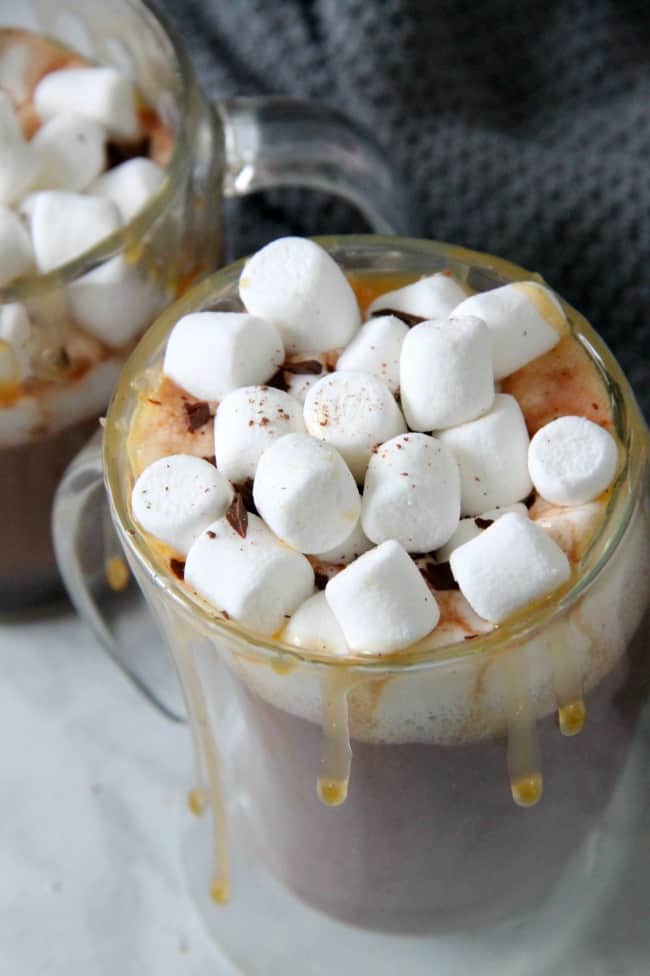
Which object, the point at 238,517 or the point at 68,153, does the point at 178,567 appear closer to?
the point at 238,517

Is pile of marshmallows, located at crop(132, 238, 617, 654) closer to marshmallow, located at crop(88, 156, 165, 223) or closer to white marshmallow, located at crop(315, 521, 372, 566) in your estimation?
white marshmallow, located at crop(315, 521, 372, 566)

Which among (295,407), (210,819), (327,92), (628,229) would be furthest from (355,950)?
(327,92)

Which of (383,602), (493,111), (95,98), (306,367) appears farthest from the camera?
(493,111)

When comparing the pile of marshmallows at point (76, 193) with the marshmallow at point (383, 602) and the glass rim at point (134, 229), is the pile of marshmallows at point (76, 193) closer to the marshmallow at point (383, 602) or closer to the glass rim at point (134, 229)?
the glass rim at point (134, 229)

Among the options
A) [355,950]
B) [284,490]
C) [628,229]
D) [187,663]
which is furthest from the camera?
[628,229]

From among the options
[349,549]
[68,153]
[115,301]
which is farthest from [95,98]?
[349,549]

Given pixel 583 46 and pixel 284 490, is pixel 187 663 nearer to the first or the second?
pixel 284 490

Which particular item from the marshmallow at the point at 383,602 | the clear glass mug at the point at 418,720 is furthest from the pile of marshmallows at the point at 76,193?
the marshmallow at the point at 383,602
